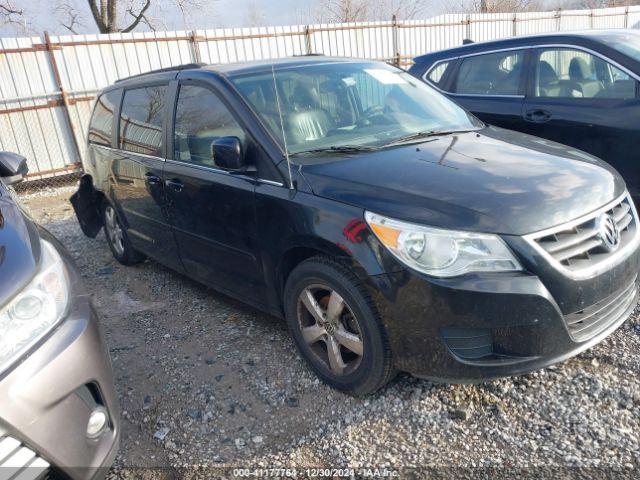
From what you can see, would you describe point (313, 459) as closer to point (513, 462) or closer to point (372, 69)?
point (513, 462)

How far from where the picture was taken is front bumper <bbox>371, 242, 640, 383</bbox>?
2213mm

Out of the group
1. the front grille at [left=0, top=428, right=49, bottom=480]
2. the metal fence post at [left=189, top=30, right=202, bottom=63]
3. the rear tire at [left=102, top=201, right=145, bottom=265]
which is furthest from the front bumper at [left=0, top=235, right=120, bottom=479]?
the metal fence post at [left=189, top=30, right=202, bottom=63]

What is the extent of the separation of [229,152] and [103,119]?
2615 millimetres

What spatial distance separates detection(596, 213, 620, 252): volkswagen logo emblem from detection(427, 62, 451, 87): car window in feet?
11.6

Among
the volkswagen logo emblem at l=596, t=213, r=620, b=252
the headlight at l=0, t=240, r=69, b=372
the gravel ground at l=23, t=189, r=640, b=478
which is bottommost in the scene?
the gravel ground at l=23, t=189, r=640, b=478

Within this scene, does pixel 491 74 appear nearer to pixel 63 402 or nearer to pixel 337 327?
pixel 337 327

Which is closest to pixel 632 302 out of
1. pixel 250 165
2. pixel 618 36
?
pixel 250 165

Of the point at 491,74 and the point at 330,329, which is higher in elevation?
the point at 491,74

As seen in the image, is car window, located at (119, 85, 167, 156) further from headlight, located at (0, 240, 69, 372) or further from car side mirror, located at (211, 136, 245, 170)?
headlight, located at (0, 240, 69, 372)

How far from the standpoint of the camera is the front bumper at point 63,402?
1.67 meters

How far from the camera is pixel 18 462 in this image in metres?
1.66

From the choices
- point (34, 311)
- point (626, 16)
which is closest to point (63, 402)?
point (34, 311)

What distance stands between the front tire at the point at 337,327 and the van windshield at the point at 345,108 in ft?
2.51

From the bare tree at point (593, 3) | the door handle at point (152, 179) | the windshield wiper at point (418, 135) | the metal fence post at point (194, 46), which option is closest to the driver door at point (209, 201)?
the door handle at point (152, 179)
